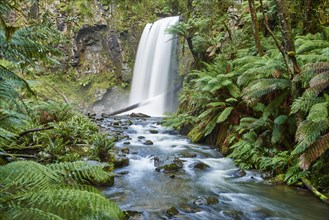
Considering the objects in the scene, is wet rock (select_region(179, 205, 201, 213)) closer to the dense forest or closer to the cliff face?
the dense forest

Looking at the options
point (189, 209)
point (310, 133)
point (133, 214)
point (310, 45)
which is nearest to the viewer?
point (133, 214)

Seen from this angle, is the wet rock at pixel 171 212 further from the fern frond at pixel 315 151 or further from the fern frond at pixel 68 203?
the fern frond at pixel 68 203

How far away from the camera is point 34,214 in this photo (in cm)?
109

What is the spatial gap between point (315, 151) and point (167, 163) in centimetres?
311

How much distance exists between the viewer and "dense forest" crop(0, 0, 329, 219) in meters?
1.31

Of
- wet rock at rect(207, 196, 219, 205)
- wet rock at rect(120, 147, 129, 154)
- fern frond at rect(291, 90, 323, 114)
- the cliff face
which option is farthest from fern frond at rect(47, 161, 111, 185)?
the cliff face

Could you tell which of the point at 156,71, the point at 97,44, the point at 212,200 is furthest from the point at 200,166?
the point at 97,44

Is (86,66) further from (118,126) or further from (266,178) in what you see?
(266,178)

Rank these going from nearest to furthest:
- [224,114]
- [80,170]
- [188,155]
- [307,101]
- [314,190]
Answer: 1. [80,170]
2. [314,190]
3. [307,101]
4. [188,155]
5. [224,114]

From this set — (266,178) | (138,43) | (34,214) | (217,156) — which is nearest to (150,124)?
(217,156)

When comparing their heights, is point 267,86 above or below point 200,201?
above

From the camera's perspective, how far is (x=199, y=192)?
201 inches

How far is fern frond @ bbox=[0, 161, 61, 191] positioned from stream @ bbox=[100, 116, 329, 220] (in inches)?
113

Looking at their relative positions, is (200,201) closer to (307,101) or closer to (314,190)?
(314,190)
